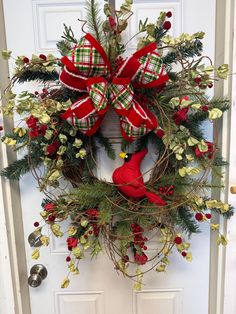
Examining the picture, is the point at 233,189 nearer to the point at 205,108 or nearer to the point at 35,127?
the point at 205,108

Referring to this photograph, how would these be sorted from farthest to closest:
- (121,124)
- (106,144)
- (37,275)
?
(37,275)
(106,144)
(121,124)

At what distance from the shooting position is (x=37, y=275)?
1.10m

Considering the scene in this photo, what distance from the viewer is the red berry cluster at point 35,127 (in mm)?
752

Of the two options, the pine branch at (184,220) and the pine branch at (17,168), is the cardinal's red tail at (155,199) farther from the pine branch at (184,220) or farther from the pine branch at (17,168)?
the pine branch at (17,168)

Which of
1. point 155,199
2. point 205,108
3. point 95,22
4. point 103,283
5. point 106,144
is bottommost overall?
point 103,283

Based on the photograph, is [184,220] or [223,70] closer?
[223,70]

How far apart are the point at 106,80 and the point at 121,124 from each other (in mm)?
144

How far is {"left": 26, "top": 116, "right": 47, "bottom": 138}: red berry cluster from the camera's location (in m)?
0.75

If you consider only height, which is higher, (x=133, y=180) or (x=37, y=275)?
(x=133, y=180)

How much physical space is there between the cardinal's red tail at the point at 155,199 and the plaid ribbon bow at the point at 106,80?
20cm

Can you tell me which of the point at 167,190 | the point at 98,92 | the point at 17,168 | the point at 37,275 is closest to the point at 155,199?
the point at 167,190

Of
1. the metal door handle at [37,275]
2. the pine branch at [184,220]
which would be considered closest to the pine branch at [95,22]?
the pine branch at [184,220]

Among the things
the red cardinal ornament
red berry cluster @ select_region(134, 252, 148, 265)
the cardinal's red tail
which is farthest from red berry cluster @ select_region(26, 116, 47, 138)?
red berry cluster @ select_region(134, 252, 148, 265)

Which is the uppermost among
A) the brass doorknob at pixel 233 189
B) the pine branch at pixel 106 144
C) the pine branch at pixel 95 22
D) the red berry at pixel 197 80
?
the pine branch at pixel 95 22
